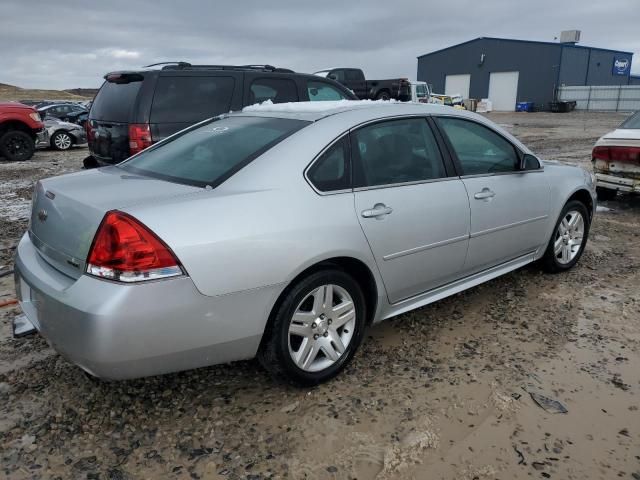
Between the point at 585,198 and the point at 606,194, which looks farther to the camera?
the point at 606,194

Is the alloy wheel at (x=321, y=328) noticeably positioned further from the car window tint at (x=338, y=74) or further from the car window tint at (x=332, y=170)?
the car window tint at (x=338, y=74)

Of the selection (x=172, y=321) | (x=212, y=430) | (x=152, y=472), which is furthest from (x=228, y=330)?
(x=152, y=472)

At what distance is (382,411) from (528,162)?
234 cm

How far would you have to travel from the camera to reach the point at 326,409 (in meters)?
2.74

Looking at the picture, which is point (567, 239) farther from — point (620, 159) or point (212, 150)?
point (212, 150)

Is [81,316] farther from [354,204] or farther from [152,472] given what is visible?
[354,204]

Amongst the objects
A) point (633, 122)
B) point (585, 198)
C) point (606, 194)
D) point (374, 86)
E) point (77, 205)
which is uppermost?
point (374, 86)

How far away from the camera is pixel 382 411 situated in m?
2.71

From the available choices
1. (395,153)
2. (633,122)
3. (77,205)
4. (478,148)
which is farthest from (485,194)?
(633,122)

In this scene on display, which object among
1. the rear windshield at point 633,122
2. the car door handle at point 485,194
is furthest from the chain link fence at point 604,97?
the car door handle at point 485,194

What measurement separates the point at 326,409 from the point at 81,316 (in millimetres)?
1293

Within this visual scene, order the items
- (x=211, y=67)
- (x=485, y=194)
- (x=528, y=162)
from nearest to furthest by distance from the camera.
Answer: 1. (x=485, y=194)
2. (x=528, y=162)
3. (x=211, y=67)

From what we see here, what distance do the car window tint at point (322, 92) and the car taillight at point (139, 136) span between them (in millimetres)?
2378

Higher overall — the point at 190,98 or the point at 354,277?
the point at 190,98
